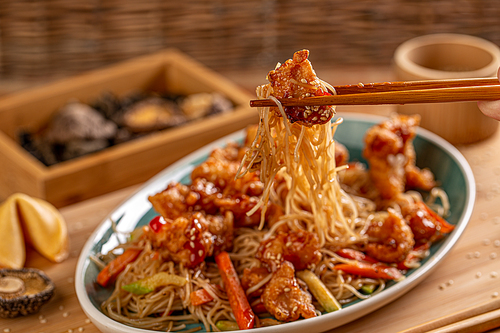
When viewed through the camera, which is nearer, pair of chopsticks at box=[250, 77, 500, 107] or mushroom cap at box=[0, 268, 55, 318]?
pair of chopsticks at box=[250, 77, 500, 107]

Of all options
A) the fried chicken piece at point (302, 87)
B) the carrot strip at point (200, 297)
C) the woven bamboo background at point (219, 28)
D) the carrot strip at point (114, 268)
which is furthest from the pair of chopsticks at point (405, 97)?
the woven bamboo background at point (219, 28)

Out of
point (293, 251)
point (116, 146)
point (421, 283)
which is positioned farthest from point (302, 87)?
point (116, 146)

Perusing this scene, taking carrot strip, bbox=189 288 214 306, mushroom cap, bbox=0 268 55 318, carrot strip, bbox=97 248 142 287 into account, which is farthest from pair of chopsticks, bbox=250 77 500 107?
mushroom cap, bbox=0 268 55 318

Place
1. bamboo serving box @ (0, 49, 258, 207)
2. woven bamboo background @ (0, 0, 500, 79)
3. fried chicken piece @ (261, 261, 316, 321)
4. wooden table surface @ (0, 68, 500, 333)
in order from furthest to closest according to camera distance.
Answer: woven bamboo background @ (0, 0, 500, 79)
bamboo serving box @ (0, 49, 258, 207)
wooden table surface @ (0, 68, 500, 333)
fried chicken piece @ (261, 261, 316, 321)

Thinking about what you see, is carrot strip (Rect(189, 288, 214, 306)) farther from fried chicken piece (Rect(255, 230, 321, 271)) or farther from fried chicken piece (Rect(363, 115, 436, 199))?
fried chicken piece (Rect(363, 115, 436, 199))

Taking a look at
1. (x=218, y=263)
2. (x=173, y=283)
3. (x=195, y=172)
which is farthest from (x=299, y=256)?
(x=195, y=172)

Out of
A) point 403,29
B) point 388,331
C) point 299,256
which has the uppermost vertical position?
point 403,29

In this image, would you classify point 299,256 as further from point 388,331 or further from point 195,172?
point 195,172
